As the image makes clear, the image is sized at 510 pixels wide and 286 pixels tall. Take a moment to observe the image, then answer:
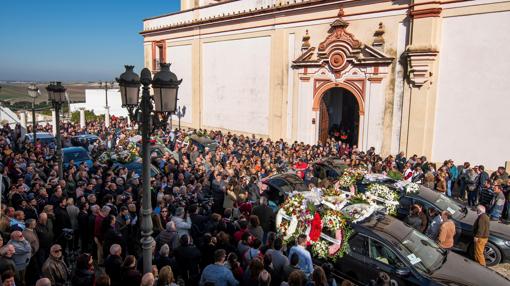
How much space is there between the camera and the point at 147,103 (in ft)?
17.3

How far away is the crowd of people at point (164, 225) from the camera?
567cm

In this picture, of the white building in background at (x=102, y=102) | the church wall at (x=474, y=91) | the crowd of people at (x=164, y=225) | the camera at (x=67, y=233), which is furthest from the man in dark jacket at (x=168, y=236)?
the white building in background at (x=102, y=102)

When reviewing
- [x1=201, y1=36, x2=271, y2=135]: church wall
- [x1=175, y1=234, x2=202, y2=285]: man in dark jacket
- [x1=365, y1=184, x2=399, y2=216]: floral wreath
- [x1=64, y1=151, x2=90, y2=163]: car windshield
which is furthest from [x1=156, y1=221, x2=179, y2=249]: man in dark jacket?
[x1=201, y1=36, x2=271, y2=135]: church wall

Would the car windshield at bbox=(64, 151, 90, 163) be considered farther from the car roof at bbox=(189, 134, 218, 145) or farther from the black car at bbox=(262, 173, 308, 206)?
the black car at bbox=(262, 173, 308, 206)

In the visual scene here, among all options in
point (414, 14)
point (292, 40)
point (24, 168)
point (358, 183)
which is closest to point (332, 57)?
→ point (292, 40)

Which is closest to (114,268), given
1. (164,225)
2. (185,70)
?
(164,225)

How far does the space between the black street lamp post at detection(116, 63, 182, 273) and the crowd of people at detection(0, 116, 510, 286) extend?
0.37 meters

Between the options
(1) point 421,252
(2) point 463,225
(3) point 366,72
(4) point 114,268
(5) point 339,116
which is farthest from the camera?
(5) point 339,116

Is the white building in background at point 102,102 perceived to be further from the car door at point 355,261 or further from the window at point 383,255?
the window at point 383,255

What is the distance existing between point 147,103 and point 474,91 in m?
13.5

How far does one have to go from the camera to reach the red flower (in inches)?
289

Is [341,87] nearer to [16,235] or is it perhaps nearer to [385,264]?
[385,264]

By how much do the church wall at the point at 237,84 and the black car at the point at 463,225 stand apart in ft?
42.7

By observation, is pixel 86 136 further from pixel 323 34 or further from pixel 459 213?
pixel 459 213
